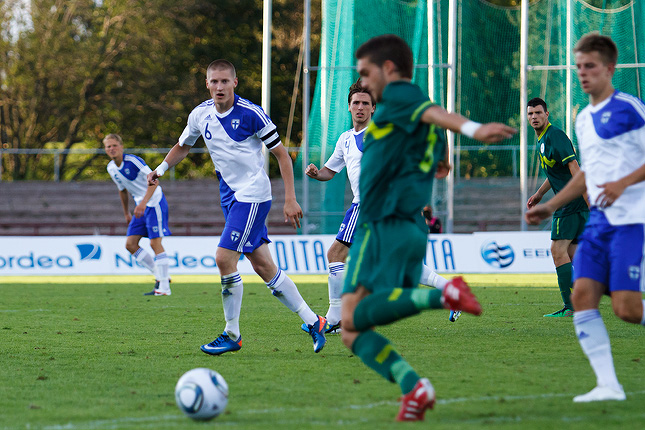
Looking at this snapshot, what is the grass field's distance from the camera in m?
4.58

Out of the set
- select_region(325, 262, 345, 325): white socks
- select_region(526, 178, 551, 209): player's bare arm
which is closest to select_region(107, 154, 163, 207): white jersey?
select_region(325, 262, 345, 325): white socks

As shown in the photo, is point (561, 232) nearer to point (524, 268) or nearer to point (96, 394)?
point (96, 394)

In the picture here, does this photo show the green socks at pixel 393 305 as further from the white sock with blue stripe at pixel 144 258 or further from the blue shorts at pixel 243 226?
the white sock with blue stripe at pixel 144 258

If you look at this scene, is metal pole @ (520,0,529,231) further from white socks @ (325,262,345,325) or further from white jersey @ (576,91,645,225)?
white jersey @ (576,91,645,225)

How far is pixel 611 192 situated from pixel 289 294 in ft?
11.2

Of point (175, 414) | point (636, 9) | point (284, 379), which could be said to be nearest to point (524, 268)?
point (636, 9)

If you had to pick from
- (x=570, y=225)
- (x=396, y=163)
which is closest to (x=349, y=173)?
(x=570, y=225)

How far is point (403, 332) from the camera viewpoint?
857 cm

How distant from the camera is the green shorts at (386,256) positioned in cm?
457

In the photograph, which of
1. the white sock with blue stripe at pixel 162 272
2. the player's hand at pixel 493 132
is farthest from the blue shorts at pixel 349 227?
the white sock with blue stripe at pixel 162 272

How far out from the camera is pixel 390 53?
4.66 metres

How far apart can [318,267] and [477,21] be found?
9.93 metres

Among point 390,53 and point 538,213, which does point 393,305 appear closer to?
point 538,213

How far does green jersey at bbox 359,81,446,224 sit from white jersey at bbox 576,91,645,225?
1.02 meters
